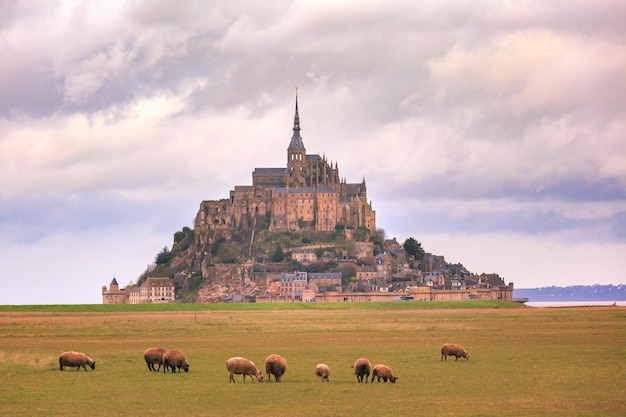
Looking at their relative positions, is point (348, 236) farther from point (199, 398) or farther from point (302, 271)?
point (199, 398)

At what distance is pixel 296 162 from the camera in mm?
192750

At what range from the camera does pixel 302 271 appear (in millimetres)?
170375

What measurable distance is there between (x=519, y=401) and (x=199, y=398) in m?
8.45

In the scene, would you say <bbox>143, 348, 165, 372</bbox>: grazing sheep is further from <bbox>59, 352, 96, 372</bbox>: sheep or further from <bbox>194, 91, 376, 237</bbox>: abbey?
<bbox>194, 91, 376, 237</bbox>: abbey

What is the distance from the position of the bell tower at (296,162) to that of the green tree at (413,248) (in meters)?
21.7

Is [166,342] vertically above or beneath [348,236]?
beneath

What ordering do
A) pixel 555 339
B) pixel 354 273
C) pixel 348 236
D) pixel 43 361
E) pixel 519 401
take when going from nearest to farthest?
pixel 519 401 → pixel 43 361 → pixel 555 339 → pixel 354 273 → pixel 348 236

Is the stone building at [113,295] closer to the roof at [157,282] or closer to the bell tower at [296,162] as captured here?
the roof at [157,282]

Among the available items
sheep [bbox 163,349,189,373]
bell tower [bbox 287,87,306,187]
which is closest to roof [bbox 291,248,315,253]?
bell tower [bbox 287,87,306,187]

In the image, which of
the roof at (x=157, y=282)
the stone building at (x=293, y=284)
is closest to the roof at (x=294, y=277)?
the stone building at (x=293, y=284)

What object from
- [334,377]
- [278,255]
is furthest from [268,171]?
[334,377]

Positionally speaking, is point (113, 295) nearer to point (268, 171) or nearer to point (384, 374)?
point (268, 171)

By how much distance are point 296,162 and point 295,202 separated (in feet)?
44.0

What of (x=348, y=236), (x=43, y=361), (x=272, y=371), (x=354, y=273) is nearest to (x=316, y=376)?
(x=272, y=371)
